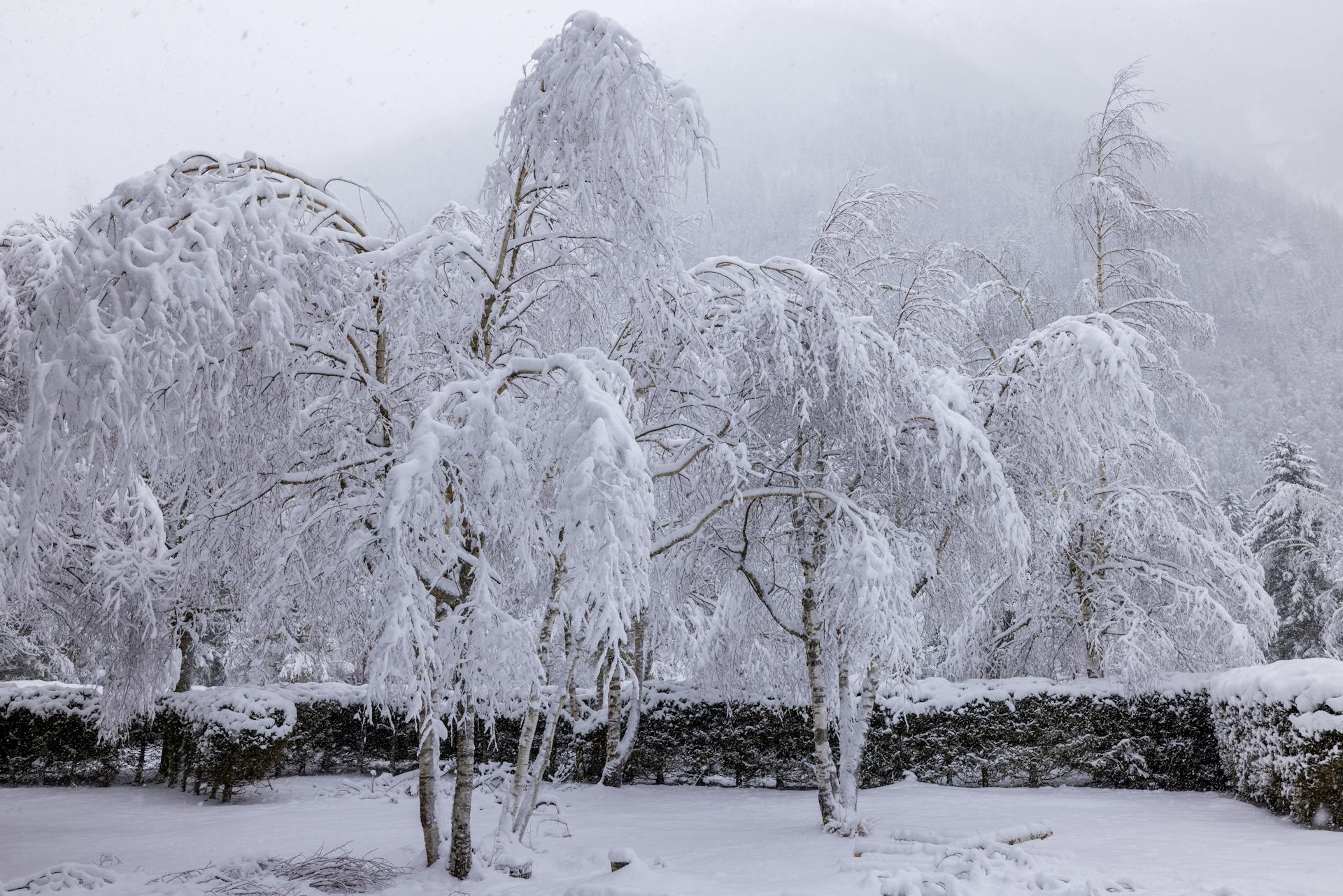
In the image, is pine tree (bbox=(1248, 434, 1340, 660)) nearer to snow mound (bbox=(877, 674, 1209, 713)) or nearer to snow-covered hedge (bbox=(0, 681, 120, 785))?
snow mound (bbox=(877, 674, 1209, 713))

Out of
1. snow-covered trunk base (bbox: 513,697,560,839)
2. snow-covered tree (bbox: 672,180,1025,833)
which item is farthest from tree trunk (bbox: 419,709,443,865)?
snow-covered tree (bbox: 672,180,1025,833)

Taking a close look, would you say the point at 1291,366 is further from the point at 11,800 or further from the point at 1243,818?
the point at 11,800

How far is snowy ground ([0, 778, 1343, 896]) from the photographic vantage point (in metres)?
5.53

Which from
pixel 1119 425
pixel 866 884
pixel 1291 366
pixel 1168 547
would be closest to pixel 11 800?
pixel 866 884

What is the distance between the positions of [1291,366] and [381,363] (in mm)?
55465

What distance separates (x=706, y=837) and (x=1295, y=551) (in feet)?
64.1

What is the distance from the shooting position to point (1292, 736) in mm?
7273

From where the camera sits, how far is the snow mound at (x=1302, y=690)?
6.90m

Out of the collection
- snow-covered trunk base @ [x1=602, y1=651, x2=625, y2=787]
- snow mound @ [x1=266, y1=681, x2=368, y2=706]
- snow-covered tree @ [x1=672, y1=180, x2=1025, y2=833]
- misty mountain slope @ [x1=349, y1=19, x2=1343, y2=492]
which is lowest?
snow-covered trunk base @ [x1=602, y1=651, x2=625, y2=787]

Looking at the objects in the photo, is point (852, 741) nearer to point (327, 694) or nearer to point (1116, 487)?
point (1116, 487)

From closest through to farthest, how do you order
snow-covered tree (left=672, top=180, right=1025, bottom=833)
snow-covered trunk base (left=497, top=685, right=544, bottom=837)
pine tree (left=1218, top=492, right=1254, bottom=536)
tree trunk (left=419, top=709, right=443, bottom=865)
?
1. tree trunk (left=419, top=709, right=443, bottom=865)
2. snow-covered tree (left=672, top=180, right=1025, bottom=833)
3. snow-covered trunk base (left=497, top=685, right=544, bottom=837)
4. pine tree (left=1218, top=492, right=1254, bottom=536)

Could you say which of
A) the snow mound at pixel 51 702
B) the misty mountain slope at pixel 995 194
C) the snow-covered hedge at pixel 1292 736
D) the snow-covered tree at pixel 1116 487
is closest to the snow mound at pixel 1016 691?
the snow-covered tree at pixel 1116 487

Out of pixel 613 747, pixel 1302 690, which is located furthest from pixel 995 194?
pixel 1302 690

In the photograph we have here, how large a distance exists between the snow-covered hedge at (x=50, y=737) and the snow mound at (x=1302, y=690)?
1299 centimetres
